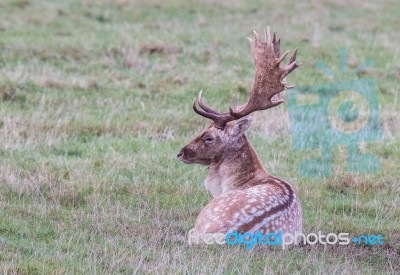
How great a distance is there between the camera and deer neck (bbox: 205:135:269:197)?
7.74 meters

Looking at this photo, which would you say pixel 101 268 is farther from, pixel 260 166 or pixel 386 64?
pixel 386 64

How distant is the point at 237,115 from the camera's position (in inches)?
304

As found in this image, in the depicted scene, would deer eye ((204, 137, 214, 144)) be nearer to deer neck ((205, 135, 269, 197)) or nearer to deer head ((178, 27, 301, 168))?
deer head ((178, 27, 301, 168))

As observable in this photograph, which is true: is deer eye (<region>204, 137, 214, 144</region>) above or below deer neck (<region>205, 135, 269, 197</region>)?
above

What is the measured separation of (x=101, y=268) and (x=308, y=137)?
17.7 feet

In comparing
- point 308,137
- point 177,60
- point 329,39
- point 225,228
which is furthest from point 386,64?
point 225,228

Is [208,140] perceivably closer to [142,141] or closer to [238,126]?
[238,126]

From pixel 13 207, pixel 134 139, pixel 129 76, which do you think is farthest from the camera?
pixel 129 76

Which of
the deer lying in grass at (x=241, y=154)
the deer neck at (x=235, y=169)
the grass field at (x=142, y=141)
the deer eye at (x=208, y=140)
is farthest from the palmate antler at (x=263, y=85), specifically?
the grass field at (x=142, y=141)

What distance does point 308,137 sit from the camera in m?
11.2

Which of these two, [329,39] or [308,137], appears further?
[329,39]

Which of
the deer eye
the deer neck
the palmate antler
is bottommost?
the deer neck

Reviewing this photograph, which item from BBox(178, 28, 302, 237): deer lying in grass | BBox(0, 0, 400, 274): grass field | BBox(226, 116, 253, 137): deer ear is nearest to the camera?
BBox(0, 0, 400, 274): grass field

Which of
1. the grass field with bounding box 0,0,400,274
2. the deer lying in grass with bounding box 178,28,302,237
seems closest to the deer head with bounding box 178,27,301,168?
the deer lying in grass with bounding box 178,28,302,237
